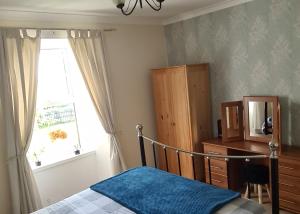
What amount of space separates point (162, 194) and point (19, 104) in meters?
1.89

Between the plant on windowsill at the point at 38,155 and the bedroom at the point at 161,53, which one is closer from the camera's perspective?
the bedroom at the point at 161,53

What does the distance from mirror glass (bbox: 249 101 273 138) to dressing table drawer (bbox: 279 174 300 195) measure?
1.75ft

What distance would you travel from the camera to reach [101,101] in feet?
11.9

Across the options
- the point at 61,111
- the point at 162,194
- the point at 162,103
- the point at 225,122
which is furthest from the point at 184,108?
the point at 162,194

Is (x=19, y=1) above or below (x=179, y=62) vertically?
above

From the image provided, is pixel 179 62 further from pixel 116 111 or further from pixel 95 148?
pixel 95 148

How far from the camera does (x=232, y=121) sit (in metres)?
3.56

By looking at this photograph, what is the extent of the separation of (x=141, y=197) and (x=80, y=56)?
2054 mm

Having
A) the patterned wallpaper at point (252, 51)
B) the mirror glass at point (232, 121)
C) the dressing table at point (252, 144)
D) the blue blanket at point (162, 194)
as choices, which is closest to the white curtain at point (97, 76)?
the blue blanket at point (162, 194)

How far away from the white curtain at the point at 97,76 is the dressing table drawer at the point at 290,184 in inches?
78.7

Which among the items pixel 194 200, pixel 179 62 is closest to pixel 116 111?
pixel 179 62

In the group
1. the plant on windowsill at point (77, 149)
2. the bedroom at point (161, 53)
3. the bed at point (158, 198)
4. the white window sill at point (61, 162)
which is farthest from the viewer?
the plant on windowsill at point (77, 149)

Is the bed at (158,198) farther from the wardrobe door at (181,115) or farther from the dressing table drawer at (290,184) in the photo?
the wardrobe door at (181,115)

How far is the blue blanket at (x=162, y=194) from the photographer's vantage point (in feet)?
6.24
